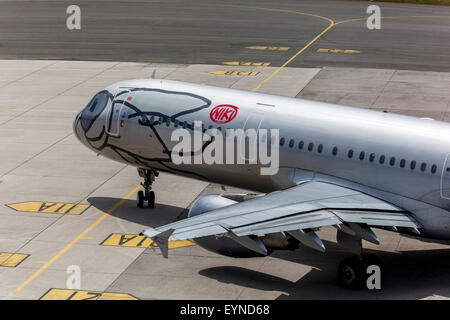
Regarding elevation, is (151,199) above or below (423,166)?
below

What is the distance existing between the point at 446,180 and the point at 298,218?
221 inches

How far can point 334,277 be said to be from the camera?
28.5m

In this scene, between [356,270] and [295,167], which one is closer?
[356,270]

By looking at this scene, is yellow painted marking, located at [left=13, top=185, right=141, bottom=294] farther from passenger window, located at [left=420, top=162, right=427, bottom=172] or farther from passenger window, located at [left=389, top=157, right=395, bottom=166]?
passenger window, located at [left=420, top=162, right=427, bottom=172]

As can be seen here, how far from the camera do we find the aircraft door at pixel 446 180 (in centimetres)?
2753

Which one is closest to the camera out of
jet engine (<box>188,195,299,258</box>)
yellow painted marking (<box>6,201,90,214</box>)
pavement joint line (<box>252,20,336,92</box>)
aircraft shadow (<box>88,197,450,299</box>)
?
jet engine (<box>188,195,299,258</box>)

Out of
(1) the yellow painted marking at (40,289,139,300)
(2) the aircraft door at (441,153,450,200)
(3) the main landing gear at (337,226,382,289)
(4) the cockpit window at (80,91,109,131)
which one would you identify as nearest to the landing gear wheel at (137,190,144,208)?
(4) the cockpit window at (80,91,109,131)

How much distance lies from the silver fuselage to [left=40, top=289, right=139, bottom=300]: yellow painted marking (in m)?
7.43

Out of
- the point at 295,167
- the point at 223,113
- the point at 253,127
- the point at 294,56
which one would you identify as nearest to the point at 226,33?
the point at 294,56

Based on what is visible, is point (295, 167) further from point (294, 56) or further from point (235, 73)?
point (294, 56)

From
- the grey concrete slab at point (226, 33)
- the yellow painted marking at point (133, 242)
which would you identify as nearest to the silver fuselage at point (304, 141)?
the yellow painted marking at point (133, 242)

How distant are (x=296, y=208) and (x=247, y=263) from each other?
3.96 m

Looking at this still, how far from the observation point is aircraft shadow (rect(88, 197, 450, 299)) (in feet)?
89.1
